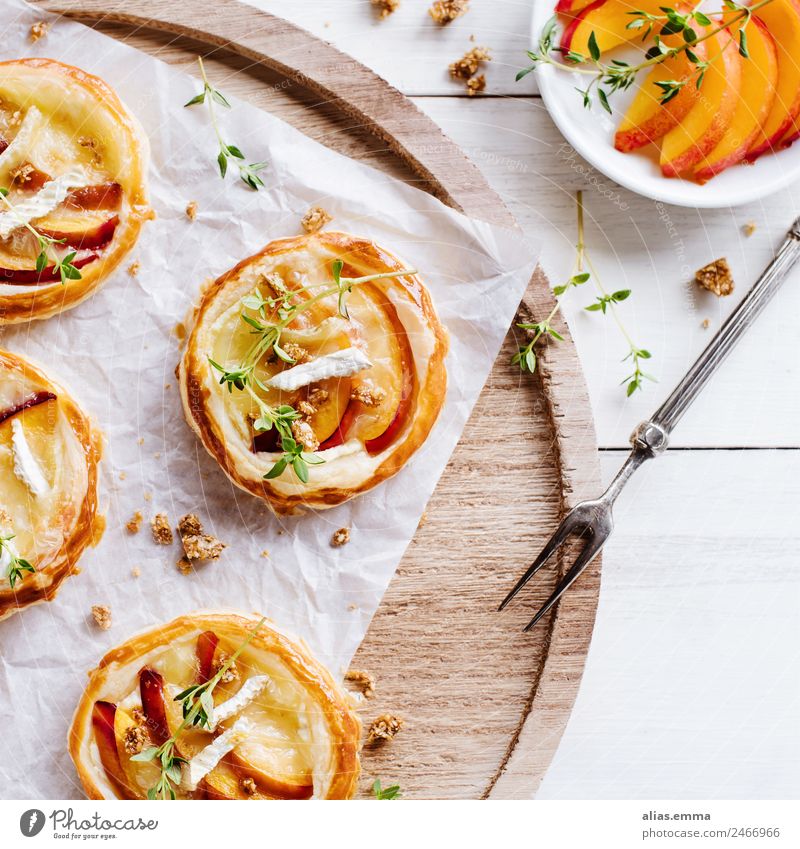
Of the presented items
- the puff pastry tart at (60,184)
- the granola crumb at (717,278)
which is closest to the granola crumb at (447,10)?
the puff pastry tart at (60,184)

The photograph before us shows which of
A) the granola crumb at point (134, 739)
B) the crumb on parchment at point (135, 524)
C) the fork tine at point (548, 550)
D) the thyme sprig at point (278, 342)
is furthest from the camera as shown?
the crumb on parchment at point (135, 524)

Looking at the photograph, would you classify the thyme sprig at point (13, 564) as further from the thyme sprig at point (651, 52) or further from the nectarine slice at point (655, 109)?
the nectarine slice at point (655, 109)

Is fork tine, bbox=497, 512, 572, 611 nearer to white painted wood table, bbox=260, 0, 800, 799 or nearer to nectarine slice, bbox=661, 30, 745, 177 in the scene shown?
white painted wood table, bbox=260, 0, 800, 799

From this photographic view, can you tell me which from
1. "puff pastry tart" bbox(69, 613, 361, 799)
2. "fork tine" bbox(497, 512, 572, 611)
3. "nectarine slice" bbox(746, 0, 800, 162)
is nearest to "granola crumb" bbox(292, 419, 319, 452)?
"puff pastry tart" bbox(69, 613, 361, 799)

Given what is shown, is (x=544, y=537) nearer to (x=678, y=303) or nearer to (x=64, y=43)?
(x=678, y=303)

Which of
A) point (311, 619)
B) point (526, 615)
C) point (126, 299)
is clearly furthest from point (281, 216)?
point (526, 615)
